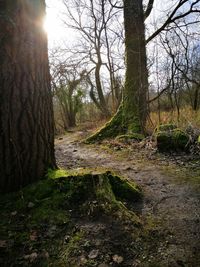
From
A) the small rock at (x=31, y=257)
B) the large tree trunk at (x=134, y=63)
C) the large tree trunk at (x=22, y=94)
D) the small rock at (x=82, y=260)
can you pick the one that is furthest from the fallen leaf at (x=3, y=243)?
the large tree trunk at (x=134, y=63)

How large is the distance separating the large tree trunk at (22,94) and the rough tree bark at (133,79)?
466cm

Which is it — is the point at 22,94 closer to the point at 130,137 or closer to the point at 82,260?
the point at 82,260

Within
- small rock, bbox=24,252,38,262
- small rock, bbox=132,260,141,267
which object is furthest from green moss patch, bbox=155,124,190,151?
small rock, bbox=24,252,38,262

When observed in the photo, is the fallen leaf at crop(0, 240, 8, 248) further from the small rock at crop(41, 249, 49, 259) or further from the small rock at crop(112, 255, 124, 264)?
the small rock at crop(112, 255, 124, 264)

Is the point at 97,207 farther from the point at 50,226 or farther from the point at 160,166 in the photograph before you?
the point at 160,166

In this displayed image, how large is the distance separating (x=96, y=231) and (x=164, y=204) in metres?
1.05

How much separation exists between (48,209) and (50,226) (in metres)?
0.22

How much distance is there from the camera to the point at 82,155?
6.35m

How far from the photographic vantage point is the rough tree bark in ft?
25.7

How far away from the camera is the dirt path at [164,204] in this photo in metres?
2.29

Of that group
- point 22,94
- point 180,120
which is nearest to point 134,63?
point 180,120

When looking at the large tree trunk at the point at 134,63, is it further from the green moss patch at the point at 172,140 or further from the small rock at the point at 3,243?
the small rock at the point at 3,243

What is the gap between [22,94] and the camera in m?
3.08

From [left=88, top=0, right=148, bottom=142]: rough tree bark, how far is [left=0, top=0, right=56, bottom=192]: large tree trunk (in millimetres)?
Result: 4661
